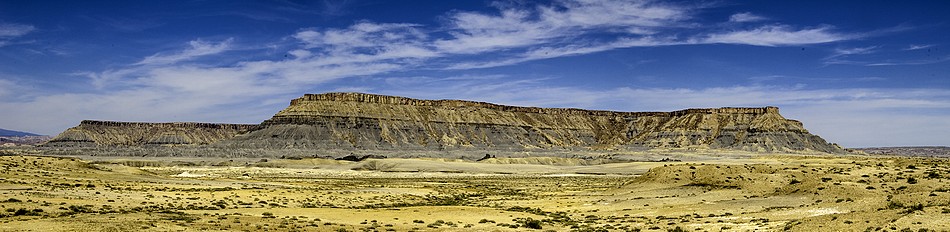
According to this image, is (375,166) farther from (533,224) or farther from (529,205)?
(533,224)

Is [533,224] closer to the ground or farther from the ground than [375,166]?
closer to the ground

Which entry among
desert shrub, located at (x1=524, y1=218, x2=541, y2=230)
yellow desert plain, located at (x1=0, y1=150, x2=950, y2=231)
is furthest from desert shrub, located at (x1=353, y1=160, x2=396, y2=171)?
desert shrub, located at (x1=524, y1=218, x2=541, y2=230)

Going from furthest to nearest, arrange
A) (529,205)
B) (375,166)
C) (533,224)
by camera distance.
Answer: (375,166) < (529,205) < (533,224)

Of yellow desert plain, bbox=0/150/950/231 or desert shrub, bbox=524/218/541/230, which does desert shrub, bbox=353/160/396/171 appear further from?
desert shrub, bbox=524/218/541/230

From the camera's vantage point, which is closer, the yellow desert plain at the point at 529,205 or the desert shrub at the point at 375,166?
the yellow desert plain at the point at 529,205

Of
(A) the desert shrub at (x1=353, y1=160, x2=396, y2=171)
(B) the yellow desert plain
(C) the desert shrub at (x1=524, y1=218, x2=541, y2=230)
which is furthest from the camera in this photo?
(A) the desert shrub at (x1=353, y1=160, x2=396, y2=171)

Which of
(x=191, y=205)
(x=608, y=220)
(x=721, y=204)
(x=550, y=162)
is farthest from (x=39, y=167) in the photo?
(x=550, y=162)

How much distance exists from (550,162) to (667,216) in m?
97.8

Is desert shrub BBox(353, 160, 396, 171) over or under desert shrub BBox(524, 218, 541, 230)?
over

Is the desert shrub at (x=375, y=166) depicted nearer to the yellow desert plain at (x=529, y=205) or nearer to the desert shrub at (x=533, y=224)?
the yellow desert plain at (x=529, y=205)

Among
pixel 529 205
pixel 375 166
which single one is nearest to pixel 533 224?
pixel 529 205

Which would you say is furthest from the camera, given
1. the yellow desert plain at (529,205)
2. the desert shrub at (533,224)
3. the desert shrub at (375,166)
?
the desert shrub at (375,166)

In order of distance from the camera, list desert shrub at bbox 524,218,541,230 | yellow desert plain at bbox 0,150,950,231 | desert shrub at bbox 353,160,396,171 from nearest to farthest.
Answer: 1. yellow desert plain at bbox 0,150,950,231
2. desert shrub at bbox 524,218,541,230
3. desert shrub at bbox 353,160,396,171

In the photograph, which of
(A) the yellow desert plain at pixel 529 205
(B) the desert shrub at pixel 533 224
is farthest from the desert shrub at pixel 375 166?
(B) the desert shrub at pixel 533 224
